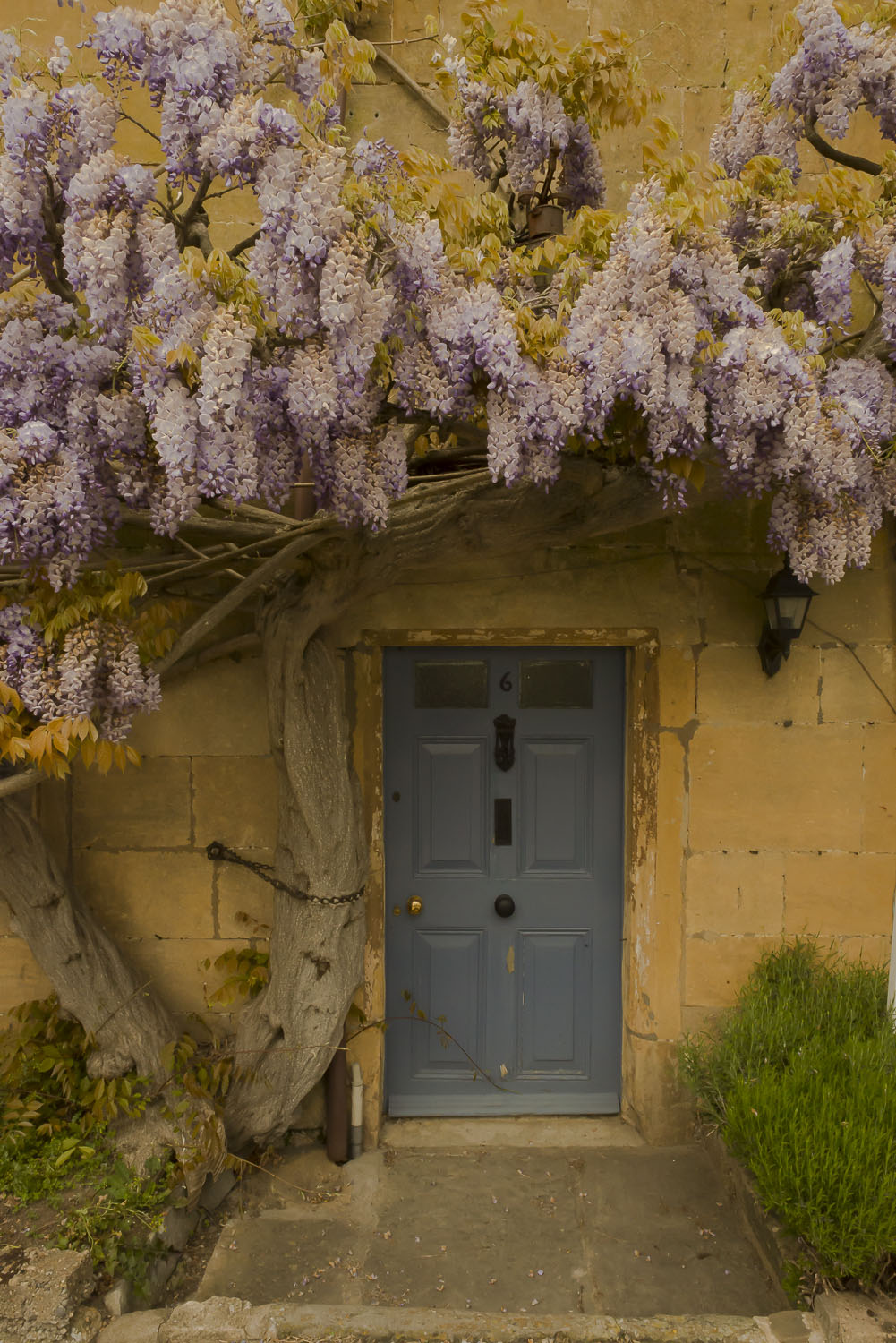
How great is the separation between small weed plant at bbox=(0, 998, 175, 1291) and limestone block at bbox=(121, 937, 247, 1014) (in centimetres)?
35

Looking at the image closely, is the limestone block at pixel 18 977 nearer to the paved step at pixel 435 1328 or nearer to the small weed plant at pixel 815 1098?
the paved step at pixel 435 1328

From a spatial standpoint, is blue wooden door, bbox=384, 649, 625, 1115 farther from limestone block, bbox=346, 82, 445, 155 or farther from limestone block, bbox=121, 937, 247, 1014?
limestone block, bbox=346, 82, 445, 155

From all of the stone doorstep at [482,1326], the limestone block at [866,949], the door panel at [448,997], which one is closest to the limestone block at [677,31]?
the limestone block at [866,949]

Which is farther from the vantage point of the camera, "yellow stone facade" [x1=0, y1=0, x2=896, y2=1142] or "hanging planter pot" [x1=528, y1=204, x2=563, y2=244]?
"yellow stone facade" [x1=0, y1=0, x2=896, y2=1142]

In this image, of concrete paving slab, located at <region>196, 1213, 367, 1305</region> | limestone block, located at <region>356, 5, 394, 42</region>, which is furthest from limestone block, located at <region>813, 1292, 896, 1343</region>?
limestone block, located at <region>356, 5, 394, 42</region>

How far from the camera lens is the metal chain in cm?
335

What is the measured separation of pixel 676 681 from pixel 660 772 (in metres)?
0.39

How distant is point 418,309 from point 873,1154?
8.96ft

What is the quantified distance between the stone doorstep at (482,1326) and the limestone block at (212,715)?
6.24 ft

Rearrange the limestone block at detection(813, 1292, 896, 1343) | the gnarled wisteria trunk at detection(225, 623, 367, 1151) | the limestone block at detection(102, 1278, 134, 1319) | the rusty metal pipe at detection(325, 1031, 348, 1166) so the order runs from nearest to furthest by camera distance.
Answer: the limestone block at detection(813, 1292, 896, 1343) < the limestone block at detection(102, 1278, 134, 1319) < the gnarled wisteria trunk at detection(225, 623, 367, 1151) < the rusty metal pipe at detection(325, 1031, 348, 1166)

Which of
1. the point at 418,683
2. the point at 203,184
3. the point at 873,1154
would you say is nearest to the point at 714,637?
the point at 418,683

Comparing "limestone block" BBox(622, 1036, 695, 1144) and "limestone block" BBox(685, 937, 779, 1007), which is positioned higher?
"limestone block" BBox(685, 937, 779, 1007)

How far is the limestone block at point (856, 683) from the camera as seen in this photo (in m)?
3.62

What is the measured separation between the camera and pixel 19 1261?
262cm
